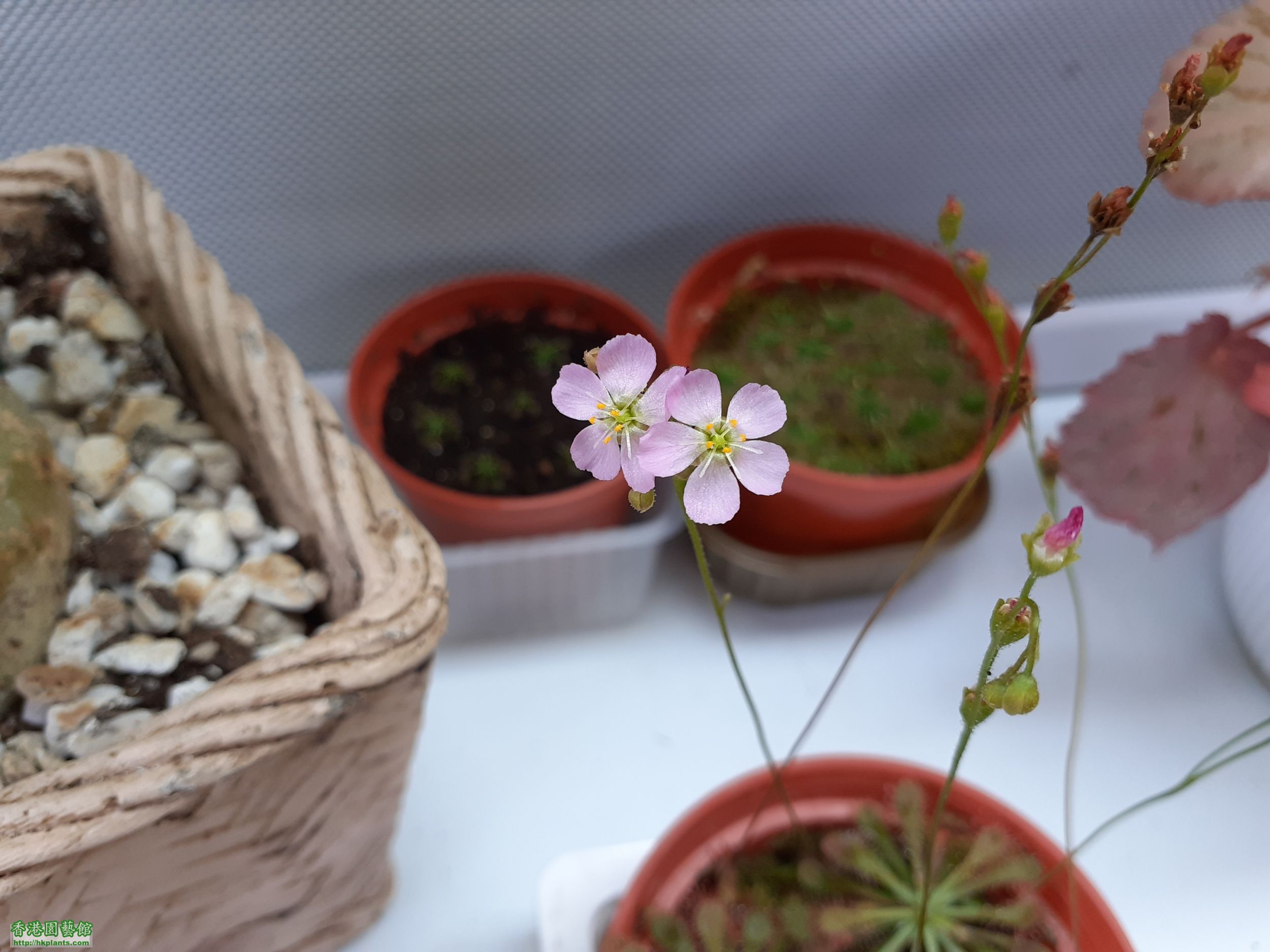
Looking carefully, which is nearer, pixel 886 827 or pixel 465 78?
pixel 886 827

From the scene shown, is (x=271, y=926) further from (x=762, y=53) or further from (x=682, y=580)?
(x=762, y=53)

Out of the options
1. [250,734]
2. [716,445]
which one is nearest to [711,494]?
[716,445]

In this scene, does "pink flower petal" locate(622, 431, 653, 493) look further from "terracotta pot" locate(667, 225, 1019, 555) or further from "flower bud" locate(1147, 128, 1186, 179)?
"terracotta pot" locate(667, 225, 1019, 555)

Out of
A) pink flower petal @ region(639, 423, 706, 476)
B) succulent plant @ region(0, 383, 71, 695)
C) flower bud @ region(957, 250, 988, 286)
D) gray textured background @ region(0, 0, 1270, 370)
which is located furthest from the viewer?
gray textured background @ region(0, 0, 1270, 370)

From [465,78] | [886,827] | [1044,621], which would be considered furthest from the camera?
[1044,621]

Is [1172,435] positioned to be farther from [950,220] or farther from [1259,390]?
[950,220]

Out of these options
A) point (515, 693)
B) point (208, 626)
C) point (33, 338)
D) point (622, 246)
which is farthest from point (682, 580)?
point (33, 338)

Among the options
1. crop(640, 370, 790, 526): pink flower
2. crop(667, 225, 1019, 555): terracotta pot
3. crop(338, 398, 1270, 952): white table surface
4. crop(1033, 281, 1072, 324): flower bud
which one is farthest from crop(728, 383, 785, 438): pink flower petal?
crop(338, 398, 1270, 952): white table surface
